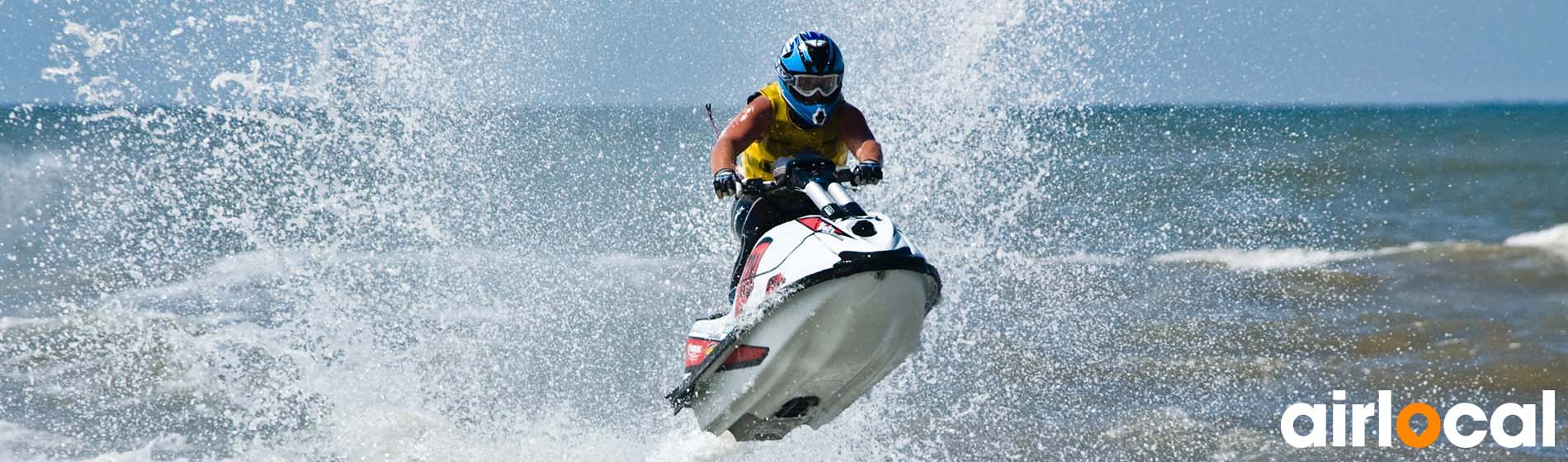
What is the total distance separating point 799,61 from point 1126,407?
10.5 feet

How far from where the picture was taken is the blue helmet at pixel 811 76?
Result: 20.0 feet

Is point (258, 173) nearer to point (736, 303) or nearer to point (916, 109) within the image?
point (916, 109)

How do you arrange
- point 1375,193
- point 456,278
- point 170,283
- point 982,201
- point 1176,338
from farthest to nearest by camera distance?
1. point 1375,193
2. point 982,201
3. point 170,283
4. point 456,278
5. point 1176,338

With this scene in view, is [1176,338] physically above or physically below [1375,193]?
below

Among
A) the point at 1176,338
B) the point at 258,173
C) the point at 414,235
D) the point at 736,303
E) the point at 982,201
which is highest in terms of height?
the point at 258,173

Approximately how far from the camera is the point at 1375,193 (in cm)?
2302

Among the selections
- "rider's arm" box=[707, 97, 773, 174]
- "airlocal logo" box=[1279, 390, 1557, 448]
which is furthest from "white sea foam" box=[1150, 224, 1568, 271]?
"rider's arm" box=[707, 97, 773, 174]

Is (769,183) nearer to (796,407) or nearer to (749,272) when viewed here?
(749,272)

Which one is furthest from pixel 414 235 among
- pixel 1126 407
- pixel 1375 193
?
pixel 1375 193

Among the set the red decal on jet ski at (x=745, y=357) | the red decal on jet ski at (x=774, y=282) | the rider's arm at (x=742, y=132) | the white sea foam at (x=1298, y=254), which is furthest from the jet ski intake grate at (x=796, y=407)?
the white sea foam at (x=1298, y=254)

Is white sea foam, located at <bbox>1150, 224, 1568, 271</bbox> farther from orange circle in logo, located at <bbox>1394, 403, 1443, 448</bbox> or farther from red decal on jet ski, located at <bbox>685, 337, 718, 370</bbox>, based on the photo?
red decal on jet ski, located at <bbox>685, 337, 718, 370</bbox>

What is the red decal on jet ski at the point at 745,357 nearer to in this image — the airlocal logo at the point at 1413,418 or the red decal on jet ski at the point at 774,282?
the red decal on jet ski at the point at 774,282

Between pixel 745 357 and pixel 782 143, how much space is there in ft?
3.63

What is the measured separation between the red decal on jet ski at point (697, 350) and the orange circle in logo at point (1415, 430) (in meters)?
3.62
